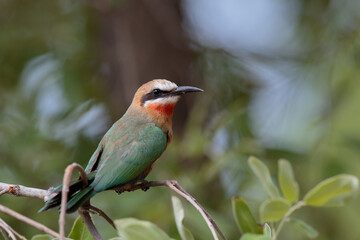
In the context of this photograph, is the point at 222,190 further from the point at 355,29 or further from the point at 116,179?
the point at 116,179

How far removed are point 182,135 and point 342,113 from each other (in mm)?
1394

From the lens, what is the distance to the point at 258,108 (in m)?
4.38

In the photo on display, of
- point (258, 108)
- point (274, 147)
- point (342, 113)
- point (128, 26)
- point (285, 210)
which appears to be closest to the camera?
point (285, 210)

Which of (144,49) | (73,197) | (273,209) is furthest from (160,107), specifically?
(144,49)

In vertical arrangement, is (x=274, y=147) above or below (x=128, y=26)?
below

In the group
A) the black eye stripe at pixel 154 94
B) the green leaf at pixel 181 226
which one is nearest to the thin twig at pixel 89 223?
the green leaf at pixel 181 226

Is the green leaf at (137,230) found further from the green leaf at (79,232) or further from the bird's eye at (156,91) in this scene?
the bird's eye at (156,91)

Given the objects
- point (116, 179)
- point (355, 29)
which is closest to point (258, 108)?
point (355, 29)

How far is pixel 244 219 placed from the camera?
156cm

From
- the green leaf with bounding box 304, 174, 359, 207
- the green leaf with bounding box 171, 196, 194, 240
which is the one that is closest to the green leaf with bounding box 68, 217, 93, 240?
the green leaf with bounding box 171, 196, 194, 240

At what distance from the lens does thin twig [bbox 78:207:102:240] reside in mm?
1721

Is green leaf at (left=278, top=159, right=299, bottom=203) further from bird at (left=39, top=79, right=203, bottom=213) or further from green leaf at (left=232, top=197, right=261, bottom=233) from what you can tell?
bird at (left=39, top=79, right=203, bottom=213)

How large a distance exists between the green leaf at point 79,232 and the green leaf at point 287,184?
2.03ft

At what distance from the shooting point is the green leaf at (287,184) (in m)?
1.80
